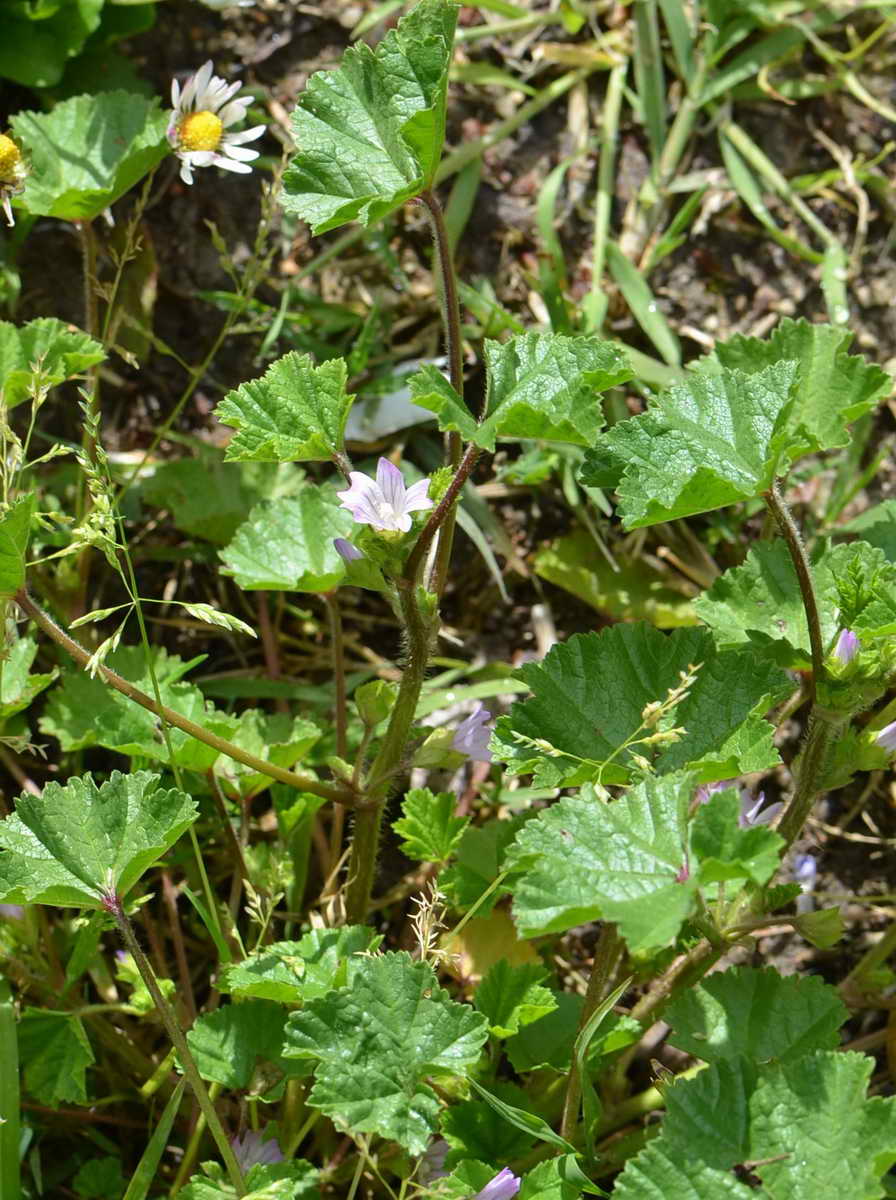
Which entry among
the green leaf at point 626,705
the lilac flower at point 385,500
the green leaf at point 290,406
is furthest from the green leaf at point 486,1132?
the green leaf at point 290,406

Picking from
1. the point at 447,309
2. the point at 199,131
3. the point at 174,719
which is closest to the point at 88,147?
the point at 199,131

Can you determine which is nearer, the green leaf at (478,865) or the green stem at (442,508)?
the green stem at (442,508)

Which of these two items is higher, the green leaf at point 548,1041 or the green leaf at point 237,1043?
the green leaf at point 237,1043

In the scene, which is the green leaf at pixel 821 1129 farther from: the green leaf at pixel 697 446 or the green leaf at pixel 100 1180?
the green leaf at pixel 100 1180

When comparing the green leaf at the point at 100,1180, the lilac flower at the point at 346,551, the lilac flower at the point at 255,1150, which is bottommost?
the green leaf at the point at 100,1180

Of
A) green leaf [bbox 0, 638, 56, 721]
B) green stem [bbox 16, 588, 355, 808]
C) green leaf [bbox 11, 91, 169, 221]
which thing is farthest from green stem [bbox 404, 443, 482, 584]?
green leaf [bbox 11, 91, 169, 221]

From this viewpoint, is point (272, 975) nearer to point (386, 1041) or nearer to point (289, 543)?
point (386, 1041)

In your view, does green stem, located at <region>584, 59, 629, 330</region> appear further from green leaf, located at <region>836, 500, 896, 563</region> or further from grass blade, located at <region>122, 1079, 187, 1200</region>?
grass blade, located at <region>122, 1079, 187, 1200</region>
